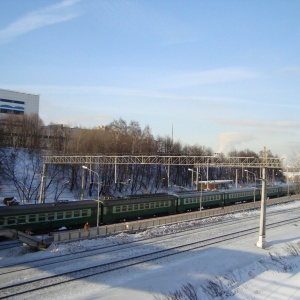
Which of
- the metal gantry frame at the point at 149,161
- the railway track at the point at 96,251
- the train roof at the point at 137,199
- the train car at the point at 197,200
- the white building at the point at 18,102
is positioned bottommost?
the railway track at the point at 96,251

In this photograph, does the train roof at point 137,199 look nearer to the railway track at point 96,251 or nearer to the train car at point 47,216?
the train car at point 47,216

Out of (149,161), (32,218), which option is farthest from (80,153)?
(32,218)

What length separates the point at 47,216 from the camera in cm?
3091

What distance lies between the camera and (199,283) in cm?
1892

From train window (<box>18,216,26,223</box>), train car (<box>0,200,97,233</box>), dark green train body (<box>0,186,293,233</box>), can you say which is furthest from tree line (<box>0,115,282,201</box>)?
train window (<box>18,216,26,223</box>)

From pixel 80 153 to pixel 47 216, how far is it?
120ft

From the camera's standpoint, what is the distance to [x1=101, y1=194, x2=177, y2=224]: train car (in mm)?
37250

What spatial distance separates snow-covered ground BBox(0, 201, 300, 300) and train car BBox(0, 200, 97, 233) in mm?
3841

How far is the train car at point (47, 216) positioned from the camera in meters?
28.3

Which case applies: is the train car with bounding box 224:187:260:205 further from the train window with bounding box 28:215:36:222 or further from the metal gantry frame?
the train window with bounding box 28:215:36:222

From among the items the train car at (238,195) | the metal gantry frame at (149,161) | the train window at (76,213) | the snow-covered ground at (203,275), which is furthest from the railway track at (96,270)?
the train car at (238,195)

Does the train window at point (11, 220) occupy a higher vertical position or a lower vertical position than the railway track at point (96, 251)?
higher

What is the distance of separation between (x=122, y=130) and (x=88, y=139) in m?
15.7

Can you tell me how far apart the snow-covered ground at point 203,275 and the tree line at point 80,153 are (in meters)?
38.1
